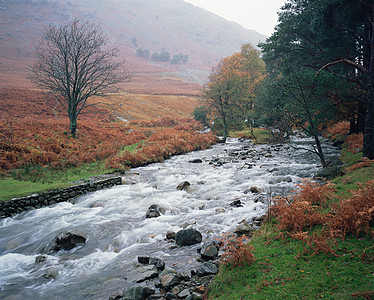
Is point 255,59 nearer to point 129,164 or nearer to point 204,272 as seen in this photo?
point 129,164

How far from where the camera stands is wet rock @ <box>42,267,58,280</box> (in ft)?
20.9

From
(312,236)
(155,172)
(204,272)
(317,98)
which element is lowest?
(155,172)

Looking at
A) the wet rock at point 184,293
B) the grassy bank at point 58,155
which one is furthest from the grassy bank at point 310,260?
the grassy bank at point 58,155

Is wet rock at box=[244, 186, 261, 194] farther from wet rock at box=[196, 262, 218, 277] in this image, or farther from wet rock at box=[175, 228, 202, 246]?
wet rock at box=[196, 262, 218, 277]

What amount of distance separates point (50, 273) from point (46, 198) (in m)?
6.52

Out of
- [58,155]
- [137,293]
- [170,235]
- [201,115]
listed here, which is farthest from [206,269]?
[201,115]

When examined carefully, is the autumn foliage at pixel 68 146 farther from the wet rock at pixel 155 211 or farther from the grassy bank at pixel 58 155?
the wet rock at pixel 155 211

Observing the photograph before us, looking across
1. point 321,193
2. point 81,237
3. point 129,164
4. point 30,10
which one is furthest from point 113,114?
point 30,10

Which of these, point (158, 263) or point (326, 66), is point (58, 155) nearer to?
point (158, 263)

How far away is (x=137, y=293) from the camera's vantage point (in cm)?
474

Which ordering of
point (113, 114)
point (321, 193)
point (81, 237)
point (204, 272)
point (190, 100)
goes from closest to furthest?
point (204, 272) < point (321, 193) < point (81, 237) < point (113, 114) < point (190, 100)

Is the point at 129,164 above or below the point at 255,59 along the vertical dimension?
below

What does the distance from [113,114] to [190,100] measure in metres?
38.4

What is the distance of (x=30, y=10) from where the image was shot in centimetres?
17250
